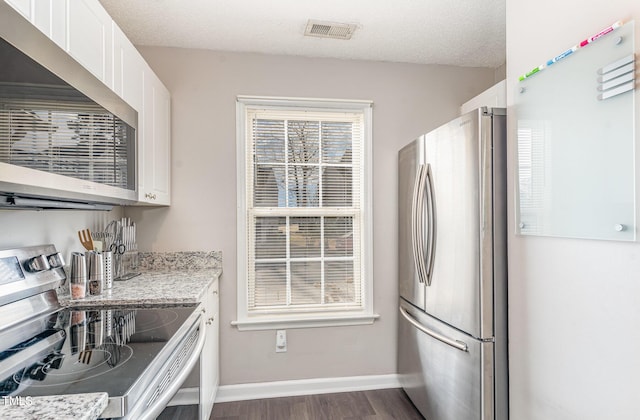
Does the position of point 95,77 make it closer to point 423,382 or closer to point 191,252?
point 191,252

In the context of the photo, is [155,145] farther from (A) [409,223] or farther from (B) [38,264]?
(A) [409,223]

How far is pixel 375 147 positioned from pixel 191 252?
162cm

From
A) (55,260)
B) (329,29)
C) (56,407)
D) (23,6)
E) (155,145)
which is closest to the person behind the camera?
(56,407)

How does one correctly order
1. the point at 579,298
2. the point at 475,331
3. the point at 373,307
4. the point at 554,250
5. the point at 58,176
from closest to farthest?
1. the point at 58,176
2. the point at 579,298
3. the point at 554,250
4. the point at 475,331
5. the point at 373,307

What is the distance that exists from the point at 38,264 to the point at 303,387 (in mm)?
1894

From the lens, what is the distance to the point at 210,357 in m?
2.09

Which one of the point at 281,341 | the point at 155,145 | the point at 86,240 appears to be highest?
the point at 155,145

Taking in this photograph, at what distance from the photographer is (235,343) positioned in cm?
253

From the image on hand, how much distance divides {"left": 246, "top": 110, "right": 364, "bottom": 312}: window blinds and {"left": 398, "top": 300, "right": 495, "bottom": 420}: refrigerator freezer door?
0.54m

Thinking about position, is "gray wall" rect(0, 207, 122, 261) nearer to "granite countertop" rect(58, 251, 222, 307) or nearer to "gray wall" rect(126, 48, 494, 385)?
"granite countertop" rect(58, 251, 222, 307)

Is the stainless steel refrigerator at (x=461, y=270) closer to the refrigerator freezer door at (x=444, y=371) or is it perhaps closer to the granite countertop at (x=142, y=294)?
the refrigerator freezer door at (x=444, y=371)

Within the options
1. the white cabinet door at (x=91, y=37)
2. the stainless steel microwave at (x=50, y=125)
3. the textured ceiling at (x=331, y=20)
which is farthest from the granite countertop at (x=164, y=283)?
the textured ceiling at (x=331, y=20)

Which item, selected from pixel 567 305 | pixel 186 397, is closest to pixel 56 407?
pixel 186 397

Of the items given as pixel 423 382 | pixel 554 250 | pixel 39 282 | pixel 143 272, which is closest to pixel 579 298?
pixel 554 250
